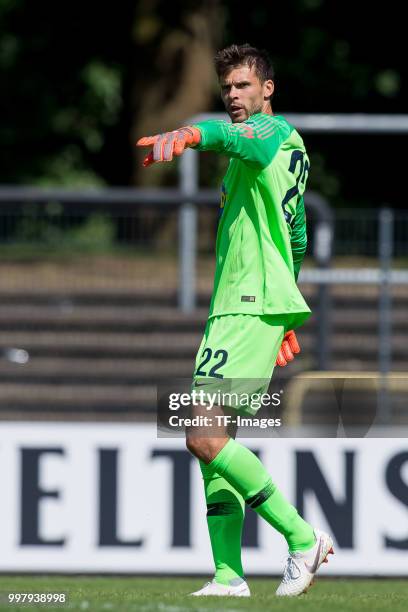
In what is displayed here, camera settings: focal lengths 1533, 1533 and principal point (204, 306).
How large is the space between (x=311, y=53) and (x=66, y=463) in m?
20.1

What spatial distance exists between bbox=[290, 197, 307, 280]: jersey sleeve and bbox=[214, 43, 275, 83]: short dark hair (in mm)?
520

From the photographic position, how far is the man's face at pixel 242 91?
572cm

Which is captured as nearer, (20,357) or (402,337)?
(20,357)

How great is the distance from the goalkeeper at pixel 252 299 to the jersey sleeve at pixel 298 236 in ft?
0.26

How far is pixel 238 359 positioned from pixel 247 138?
2.67 feet

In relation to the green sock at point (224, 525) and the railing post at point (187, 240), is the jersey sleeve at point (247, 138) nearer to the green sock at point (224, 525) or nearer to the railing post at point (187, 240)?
the green sock at point (224, 525)

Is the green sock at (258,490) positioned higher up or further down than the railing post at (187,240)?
further down

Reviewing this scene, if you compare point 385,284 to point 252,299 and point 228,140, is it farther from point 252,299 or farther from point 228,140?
point 228,140

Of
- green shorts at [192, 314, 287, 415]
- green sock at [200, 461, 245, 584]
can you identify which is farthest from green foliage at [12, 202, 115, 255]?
green shorts at [192, 314, 287, 415]

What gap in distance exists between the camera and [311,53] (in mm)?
27500

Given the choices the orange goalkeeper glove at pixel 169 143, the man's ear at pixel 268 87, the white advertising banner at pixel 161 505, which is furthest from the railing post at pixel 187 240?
the orange goalkeeper glove at pixel 169 143

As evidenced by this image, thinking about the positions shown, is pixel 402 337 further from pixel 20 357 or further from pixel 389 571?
pixel 389 571

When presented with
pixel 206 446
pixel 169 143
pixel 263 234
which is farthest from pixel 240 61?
pixel 206 446

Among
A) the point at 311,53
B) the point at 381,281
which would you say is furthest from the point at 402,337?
the point at 311,53
